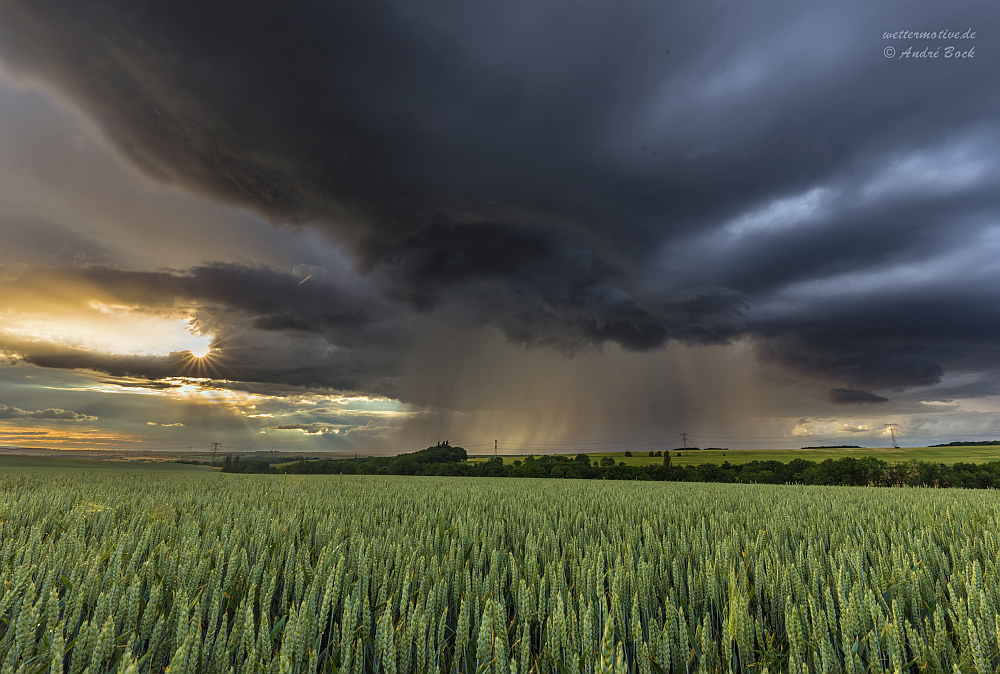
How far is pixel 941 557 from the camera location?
3215mm

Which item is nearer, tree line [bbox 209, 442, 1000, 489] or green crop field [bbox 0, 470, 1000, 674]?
green crop field [bbox 0, 470, 1000, 674]

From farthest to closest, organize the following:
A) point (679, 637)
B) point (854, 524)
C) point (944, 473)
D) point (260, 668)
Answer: point (944, 473)
point (854, 524)
point (679, 637)
point (260, 668)

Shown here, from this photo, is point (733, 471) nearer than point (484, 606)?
No

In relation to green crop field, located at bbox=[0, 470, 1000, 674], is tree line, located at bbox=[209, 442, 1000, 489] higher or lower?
lower

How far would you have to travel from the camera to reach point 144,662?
1807 millimetres

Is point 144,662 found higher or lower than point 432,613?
lower

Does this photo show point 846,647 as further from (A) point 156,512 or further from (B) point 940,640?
(A) point 156,512

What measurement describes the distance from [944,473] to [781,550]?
3757 centimetres

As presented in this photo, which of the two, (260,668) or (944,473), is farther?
(944,473)

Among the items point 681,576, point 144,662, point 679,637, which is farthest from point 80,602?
point 681,576

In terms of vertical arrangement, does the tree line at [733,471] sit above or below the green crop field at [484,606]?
below

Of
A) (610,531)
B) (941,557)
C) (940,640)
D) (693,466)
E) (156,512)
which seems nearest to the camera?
(940,640)

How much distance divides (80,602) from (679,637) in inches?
109

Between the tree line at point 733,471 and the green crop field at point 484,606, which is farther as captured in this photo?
the tree line at point 733,471
